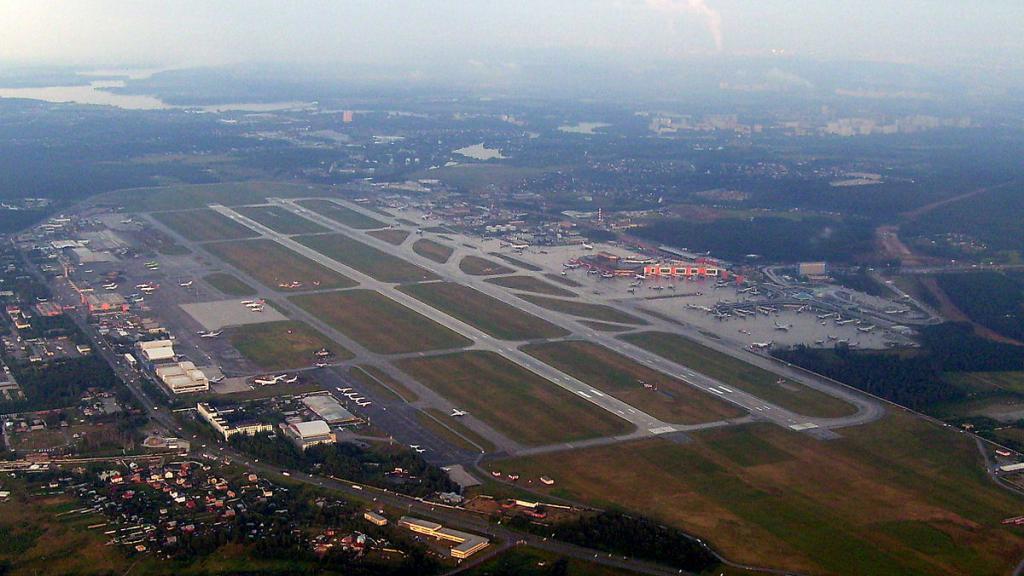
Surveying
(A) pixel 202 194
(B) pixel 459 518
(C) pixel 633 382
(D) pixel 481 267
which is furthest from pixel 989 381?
(A) pixel 202 194

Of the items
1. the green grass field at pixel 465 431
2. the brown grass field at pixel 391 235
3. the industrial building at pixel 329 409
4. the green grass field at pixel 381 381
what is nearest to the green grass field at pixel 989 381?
the green grass field at pixel 465 431

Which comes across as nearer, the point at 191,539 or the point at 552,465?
the point at 191,539

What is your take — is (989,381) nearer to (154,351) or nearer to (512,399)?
(512,399)

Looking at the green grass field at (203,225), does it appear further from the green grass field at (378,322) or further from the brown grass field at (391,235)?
the green grass field at (378,322)

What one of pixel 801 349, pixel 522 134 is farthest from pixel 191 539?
pixel 522 134

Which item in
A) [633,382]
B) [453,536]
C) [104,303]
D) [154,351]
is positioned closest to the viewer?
[453,536]

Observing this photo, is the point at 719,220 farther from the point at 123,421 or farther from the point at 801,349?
the point at 123,421
